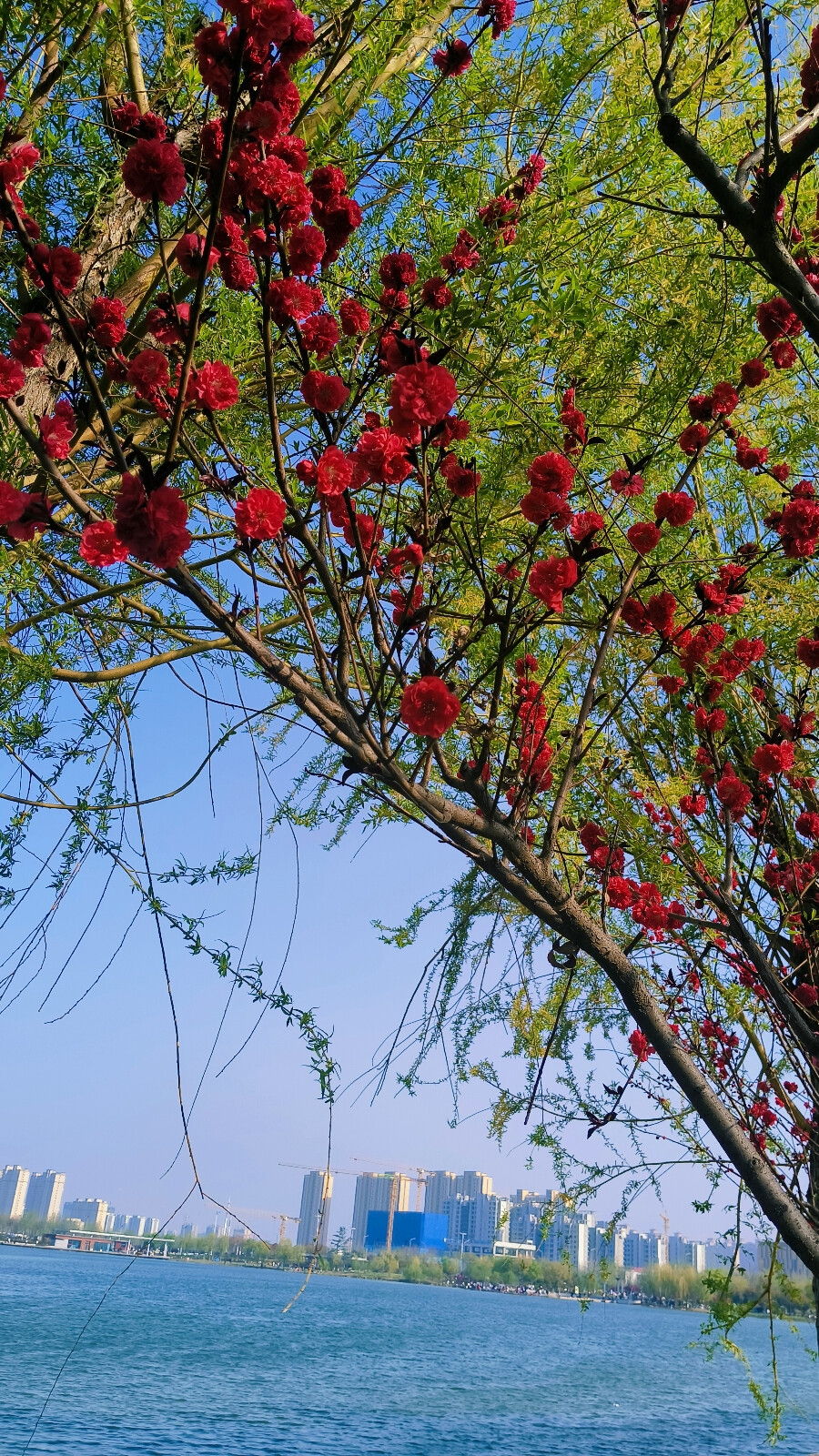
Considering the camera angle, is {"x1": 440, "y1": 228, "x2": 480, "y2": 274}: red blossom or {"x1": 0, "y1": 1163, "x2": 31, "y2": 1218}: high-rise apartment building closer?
{"x1": 440, "y1": 228, "x2": 480, "y2": 274}: red blossom

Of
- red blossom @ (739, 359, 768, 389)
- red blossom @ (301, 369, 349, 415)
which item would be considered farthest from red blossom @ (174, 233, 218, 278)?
red blossom @ (739, 359, 768, 389)

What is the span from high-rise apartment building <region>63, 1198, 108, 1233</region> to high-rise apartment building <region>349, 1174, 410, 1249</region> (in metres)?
20.3

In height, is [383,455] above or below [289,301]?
below

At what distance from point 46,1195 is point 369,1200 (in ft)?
79.5

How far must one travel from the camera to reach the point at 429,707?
100 cm

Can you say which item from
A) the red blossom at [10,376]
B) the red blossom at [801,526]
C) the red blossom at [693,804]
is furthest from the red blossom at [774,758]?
the red blossom at [10,376]

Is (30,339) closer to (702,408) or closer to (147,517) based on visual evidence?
(147,517)

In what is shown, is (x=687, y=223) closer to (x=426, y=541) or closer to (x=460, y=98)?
(x=460, y=98)

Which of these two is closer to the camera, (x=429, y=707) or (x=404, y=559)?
(x=429, y=707)

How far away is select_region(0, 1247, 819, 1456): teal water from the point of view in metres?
10.9

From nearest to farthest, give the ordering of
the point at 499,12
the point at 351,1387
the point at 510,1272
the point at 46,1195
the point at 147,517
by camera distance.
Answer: the point at 147,517
the point at 499,12
the point at 510,1272
the point at 351,1387
the point at 46,1195

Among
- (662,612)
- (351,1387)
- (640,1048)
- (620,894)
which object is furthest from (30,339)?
(351,1387)

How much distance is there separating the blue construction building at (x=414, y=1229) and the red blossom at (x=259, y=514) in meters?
61.4

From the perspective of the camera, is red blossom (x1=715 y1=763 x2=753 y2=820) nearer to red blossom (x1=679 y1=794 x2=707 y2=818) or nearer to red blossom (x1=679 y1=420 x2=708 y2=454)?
red blossom (x1=679 y1=794 x2=707 y2=818)
